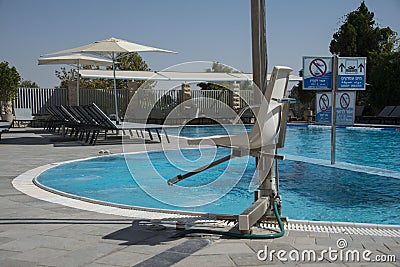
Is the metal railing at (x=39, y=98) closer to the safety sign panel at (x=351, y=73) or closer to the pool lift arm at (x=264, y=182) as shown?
the safety sign panel at (x=351, y=73)

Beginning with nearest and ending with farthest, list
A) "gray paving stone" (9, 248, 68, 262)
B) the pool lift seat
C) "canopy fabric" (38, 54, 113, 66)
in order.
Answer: "gray paving stone" (9, 248, 68, 262), the pool lift seat, "canopy fabric" (38, 54, 113, 66)

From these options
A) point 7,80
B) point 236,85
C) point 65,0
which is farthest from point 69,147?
point 7,80

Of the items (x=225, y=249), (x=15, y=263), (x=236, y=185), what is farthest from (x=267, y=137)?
(x=236, y=185)

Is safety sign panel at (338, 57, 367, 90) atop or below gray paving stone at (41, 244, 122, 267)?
atop

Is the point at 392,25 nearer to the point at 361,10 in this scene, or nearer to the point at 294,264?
the point at 361,10

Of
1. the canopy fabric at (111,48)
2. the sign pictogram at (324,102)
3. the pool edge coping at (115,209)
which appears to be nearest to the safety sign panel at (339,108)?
the sign pictogram at (324,102)

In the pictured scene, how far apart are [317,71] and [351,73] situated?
644 millimetres

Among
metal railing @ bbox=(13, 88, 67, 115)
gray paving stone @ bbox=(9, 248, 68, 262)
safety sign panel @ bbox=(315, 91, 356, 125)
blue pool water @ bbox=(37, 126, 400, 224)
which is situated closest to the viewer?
gray paving stone @ bbox=(9, 248, 68, 262)

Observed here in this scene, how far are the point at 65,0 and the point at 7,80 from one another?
26.7 ft

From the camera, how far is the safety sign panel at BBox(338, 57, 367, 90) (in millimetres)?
8344

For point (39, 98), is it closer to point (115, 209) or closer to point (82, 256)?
point (115, 209)

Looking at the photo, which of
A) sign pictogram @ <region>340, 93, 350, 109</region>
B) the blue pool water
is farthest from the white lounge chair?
sign pictogram @ <region>340, 93, 350, 109</region>

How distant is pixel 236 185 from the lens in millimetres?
6543

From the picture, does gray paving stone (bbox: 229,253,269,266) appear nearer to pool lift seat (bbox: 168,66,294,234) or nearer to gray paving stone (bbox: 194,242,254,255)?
gray paving stone (bbox: 194,242,254,255)
